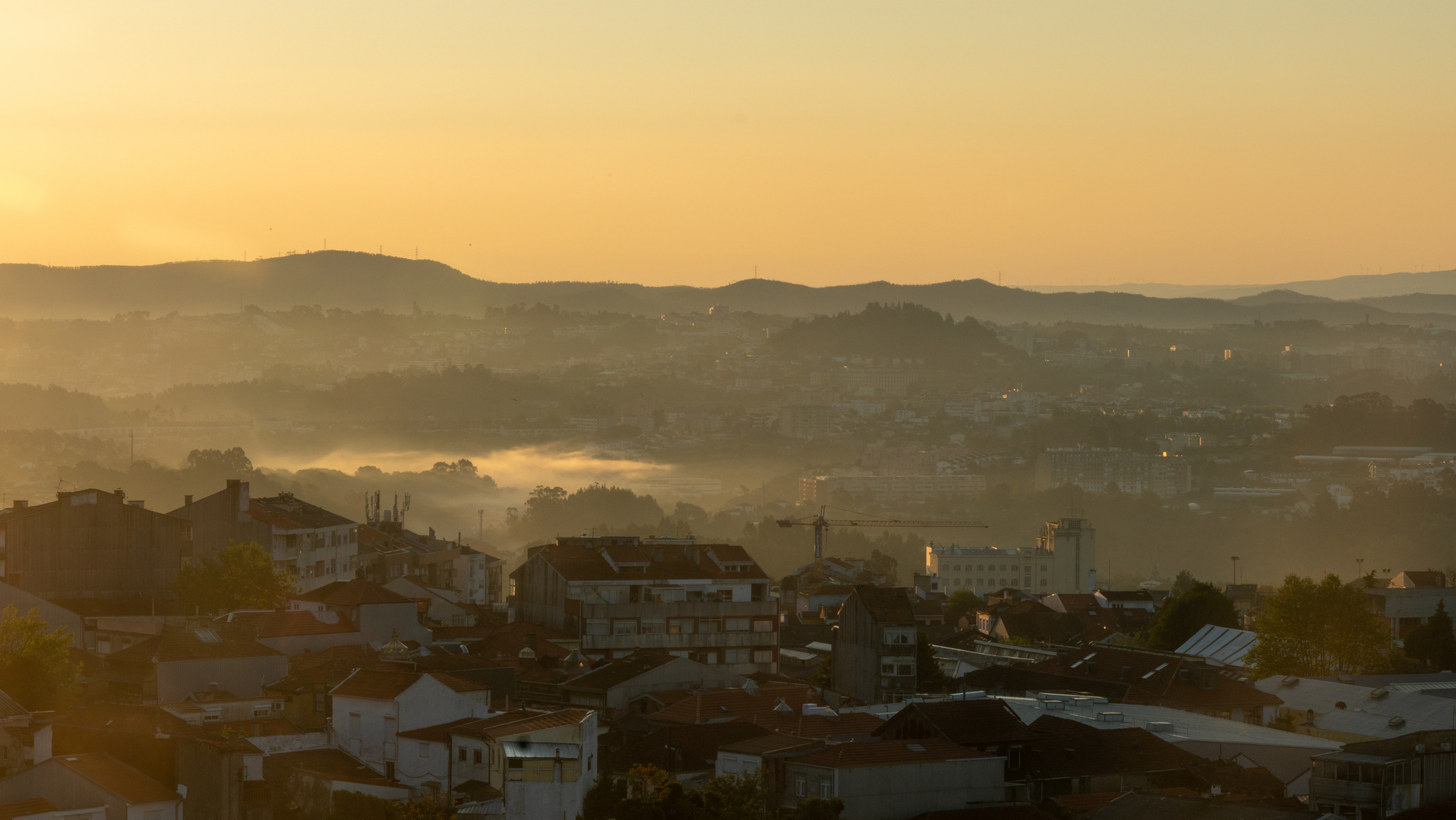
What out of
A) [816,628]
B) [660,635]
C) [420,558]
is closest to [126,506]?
[660,635]

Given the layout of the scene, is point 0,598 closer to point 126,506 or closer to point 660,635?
point 126,506

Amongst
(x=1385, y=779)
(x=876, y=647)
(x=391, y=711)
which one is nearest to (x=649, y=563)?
(x=876, y=647)

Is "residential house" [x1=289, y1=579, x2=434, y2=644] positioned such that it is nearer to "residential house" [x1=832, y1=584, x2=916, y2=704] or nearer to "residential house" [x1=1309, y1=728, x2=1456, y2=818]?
"residential house" [x1=832, y1=584, x2=916, y2=704]

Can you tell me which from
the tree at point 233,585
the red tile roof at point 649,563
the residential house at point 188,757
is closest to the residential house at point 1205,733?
the red tile roof at point 649,563

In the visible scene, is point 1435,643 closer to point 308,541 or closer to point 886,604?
point 886,604

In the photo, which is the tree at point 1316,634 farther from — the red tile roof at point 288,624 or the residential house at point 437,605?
the red tile roof at point 288,624

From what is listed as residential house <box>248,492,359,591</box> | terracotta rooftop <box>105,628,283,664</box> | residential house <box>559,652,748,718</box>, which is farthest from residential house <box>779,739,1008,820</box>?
residential house <box>248,492,359,591</box>
